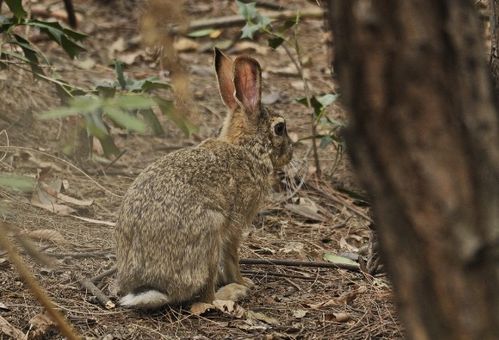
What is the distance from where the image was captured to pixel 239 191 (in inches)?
213

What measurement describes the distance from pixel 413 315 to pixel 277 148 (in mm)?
3997

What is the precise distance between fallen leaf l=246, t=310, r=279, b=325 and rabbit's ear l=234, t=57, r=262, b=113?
1.43 meters

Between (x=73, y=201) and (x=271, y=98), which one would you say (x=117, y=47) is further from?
(x=73, y=201)

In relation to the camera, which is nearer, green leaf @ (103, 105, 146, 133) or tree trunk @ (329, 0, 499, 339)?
tree trunk @ (329, 0, 499, 339)

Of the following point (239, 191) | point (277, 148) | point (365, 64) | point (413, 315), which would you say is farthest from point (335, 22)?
point (277, 148)

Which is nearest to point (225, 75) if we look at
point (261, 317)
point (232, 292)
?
point (232, 292)

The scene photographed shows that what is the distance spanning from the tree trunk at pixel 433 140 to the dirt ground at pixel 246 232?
47.7 inches

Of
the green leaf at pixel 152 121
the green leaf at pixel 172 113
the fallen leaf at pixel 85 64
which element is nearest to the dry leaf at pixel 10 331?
the green leaf at pixel 172 113

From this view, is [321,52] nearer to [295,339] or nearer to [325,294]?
[325,294]

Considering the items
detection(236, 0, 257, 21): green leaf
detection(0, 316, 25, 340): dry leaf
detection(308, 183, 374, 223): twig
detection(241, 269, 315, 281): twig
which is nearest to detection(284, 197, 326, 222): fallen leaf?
detection(308, 183, 374, 223): twig

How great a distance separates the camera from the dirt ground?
4.86 m

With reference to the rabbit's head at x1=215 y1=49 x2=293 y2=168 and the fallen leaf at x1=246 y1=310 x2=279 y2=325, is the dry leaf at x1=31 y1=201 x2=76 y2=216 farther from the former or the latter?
the fallen leaf at x1=246 y1=310 x2=279 y2=325

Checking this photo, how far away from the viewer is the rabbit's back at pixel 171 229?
489 cm

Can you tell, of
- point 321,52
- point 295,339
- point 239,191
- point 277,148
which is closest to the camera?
point 295,339
